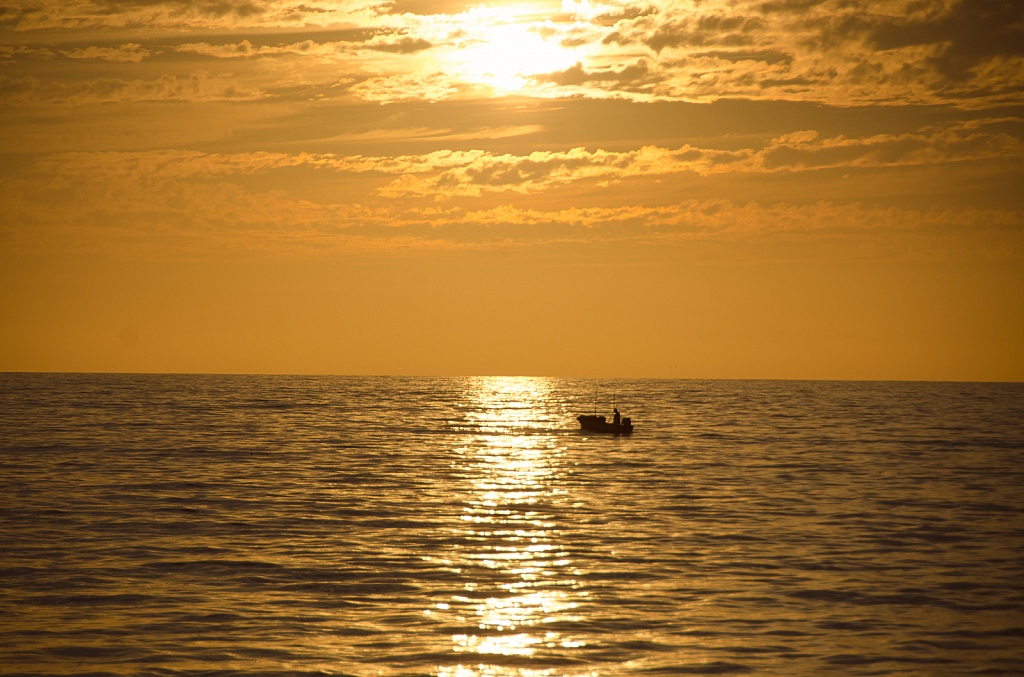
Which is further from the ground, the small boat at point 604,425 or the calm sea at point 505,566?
the small boat at point 604,425

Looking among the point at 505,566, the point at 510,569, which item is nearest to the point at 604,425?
the point at 505,566

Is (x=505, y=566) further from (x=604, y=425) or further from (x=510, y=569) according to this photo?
(x=604, y=425)

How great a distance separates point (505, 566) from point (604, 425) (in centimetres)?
4917

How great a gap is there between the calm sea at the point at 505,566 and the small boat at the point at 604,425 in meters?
20.7

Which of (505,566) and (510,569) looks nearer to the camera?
(510,569)

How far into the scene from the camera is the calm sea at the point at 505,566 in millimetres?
14055

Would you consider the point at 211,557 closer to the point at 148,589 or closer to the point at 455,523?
the point at 148,589

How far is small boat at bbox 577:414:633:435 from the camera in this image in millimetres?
67500

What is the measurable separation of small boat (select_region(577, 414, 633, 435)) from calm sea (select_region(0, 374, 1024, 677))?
20682mm

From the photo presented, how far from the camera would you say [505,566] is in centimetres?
2025

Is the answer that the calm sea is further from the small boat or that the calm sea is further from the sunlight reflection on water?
the small boat

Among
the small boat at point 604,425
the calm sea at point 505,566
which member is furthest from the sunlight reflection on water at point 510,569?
the small boat at point 604,425

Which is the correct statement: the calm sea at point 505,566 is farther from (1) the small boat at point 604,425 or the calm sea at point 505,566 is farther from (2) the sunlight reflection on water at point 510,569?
(1) the small boat at point 604,425

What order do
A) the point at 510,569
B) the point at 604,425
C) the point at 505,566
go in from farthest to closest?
the point at 604,425, the point at 505,566, the point at 510,569
